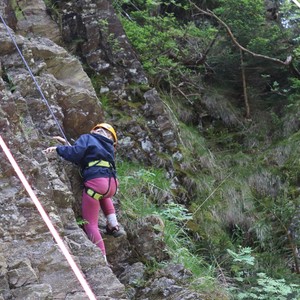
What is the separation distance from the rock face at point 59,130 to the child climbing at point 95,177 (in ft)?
0.53

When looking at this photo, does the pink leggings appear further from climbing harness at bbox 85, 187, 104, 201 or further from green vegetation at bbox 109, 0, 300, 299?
green vegetation at bbox 109, 0, 300, 299

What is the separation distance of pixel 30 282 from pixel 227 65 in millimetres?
7469

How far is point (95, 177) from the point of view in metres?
5.33

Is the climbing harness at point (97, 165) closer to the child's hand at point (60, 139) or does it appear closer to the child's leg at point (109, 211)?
the child's leg at point (109, 211)

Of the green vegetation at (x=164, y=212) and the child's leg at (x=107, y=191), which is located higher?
the child's leg at (x=107, y=191)

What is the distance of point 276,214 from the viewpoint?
289 inches

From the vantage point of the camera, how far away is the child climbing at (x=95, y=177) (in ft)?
17.4

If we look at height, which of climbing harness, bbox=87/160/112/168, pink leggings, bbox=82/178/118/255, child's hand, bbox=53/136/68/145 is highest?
climbing harness, bbox=87/160/112/168

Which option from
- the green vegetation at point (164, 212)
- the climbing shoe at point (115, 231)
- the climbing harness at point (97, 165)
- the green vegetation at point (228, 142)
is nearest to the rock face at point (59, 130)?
the climbing shoe at point (115, 231)

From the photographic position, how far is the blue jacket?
534 cm

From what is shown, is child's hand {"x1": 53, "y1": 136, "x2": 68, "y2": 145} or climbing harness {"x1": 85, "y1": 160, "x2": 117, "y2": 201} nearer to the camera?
climbing harness {"x1": 85, "y1": 160, "x2": 117, "y2": 201}

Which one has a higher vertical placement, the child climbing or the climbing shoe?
the child climbing

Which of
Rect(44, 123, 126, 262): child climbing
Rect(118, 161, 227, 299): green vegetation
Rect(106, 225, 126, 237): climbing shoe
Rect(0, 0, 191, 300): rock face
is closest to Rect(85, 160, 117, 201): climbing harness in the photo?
Rect(44, 123, 126, 262): child climbing

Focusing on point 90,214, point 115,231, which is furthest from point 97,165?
point 115,231
